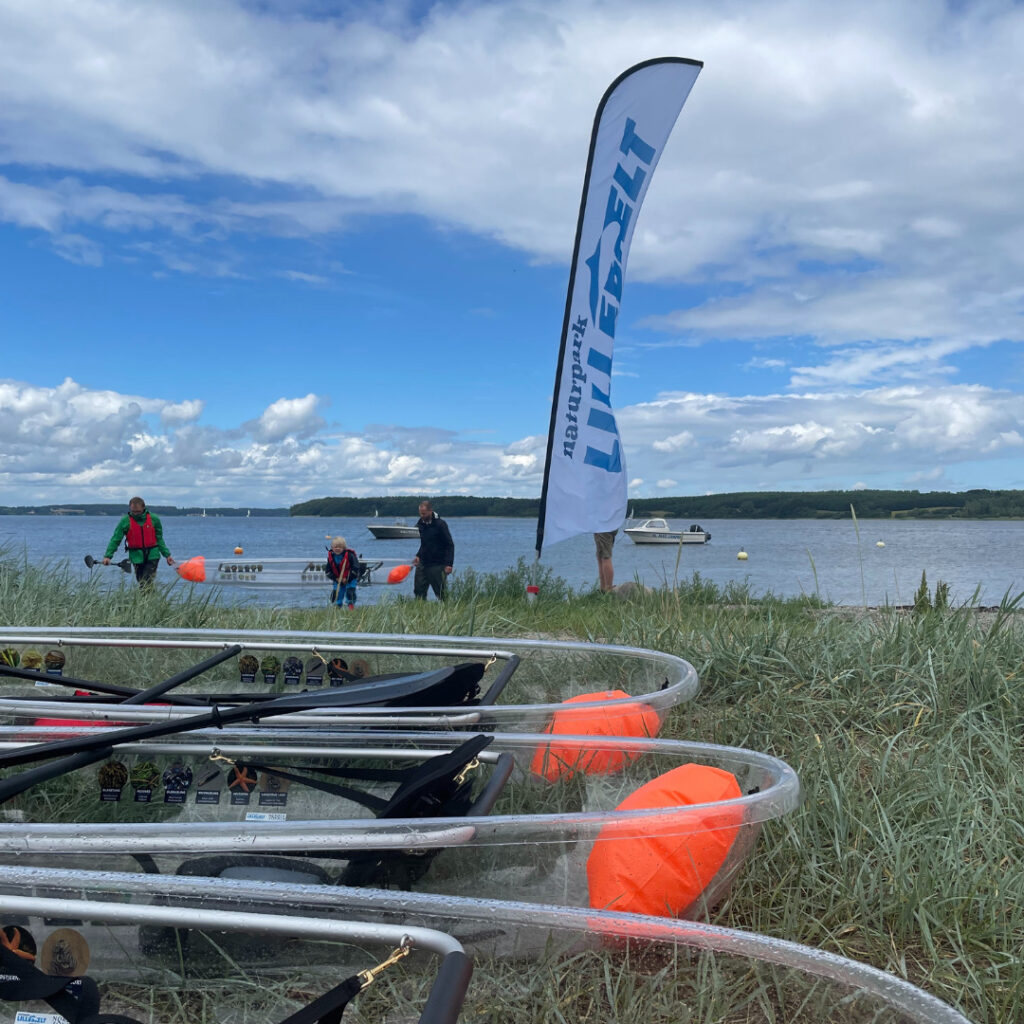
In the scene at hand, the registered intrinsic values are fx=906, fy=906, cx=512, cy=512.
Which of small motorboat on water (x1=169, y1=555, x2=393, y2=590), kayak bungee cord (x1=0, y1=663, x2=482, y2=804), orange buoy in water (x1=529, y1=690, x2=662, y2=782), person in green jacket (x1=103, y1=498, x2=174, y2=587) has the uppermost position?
person in green jacket (x1=103, y1=498, x2=174, y2=587)

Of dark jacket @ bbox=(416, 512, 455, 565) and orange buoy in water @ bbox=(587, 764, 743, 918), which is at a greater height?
dark jacket @ bbox=(416, 512, 455, 565)

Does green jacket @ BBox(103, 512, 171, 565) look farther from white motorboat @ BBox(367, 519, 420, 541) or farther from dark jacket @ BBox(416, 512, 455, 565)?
white motorboat @ BBox(367, 519, 420, 541)

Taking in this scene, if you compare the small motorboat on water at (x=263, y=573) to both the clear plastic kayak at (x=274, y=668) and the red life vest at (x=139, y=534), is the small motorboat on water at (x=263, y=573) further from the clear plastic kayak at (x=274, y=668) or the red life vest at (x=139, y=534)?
the clear plastic kayak at (x=274, y=668)

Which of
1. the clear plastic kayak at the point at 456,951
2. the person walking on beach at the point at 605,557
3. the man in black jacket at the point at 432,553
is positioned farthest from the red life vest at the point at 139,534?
the clear plastic kayak at the point at 456,951

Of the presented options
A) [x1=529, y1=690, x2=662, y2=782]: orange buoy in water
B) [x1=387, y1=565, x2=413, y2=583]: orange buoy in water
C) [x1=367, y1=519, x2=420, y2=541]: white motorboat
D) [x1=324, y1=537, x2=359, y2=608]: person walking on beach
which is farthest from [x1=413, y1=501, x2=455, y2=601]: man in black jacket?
[x1=367, y1=519, x2=420, y2=541]: white motorboat

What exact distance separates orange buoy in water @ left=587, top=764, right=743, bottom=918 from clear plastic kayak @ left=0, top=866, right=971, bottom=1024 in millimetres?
285

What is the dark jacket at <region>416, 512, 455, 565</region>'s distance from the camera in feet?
38.6

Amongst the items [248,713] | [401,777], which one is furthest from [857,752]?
[248,713]

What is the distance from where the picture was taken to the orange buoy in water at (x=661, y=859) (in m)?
2.17

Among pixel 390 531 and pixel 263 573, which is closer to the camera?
pixel 263 573

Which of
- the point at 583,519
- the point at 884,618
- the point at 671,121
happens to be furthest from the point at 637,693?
the point at 671,121

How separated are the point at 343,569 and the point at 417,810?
849 centimetres

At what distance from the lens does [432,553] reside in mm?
11773

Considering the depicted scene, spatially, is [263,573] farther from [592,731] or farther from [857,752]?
[857,752]
